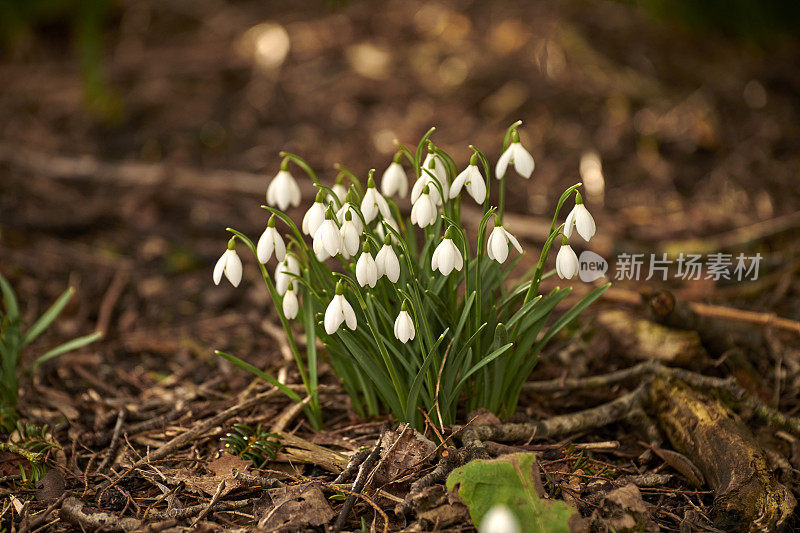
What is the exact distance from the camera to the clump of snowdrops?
179 cm

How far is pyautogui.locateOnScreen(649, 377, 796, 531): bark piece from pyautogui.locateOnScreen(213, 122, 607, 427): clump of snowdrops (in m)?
0.50

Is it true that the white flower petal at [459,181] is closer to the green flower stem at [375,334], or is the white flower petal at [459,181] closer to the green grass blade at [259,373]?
the green flower stem at [375,334]

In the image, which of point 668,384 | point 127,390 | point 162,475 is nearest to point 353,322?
point 162,475

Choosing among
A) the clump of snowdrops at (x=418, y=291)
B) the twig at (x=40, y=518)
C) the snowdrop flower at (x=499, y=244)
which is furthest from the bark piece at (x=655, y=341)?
the twig at (x=40, y=518)

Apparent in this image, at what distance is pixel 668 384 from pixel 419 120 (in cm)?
305

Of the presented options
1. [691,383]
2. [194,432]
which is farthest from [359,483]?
[691,383]

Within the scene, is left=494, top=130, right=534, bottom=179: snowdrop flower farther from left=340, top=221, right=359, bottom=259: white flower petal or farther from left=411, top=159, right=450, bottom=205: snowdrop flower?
left=340, top=221, right=359, bottom=259: white flower petal

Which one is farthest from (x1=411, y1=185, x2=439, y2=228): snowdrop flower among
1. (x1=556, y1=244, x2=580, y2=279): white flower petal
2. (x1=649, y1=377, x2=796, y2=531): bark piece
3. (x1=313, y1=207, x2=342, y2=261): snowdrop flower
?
(x1=649, y1=377, x2=796, y2=531): bark piece

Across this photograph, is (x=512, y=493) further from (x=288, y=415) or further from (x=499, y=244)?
(x=288, y=415)

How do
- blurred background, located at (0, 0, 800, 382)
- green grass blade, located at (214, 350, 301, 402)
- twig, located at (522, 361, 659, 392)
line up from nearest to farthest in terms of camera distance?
1. green grass blade, located at (214, 350, 301, 402)
2. twig, located at (522, 361, 659, 392)
3. blurred background, located at (0, 0, 800, 382)

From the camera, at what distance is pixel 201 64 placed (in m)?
5.48

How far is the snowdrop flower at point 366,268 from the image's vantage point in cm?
174

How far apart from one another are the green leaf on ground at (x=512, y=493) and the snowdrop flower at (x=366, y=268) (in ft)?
1.75

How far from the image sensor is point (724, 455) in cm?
196
